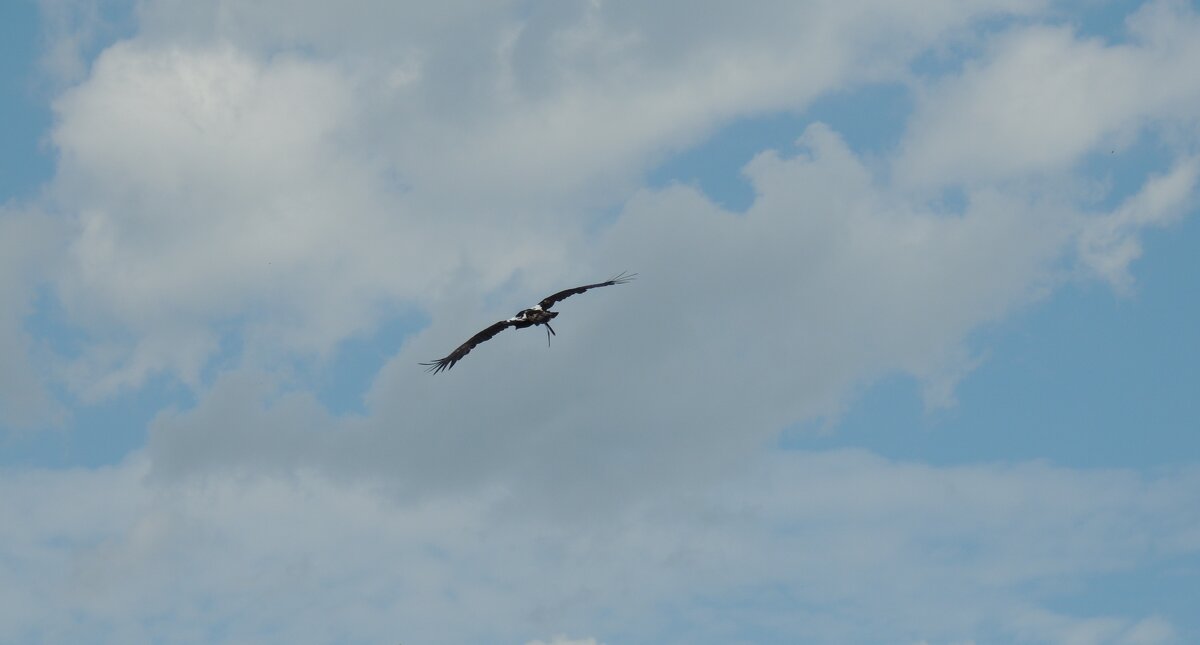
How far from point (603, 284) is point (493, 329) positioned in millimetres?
8513

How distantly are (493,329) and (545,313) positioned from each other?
3.24m

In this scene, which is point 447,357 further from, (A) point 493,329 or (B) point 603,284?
(B) point 603,284

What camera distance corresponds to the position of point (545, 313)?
88.6m

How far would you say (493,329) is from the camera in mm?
88188

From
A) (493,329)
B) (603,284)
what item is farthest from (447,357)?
(603,284)

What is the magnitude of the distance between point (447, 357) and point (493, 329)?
397 centimetres

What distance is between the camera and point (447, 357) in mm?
85500

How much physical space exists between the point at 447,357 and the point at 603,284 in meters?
10.1

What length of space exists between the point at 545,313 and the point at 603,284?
6.52 m
